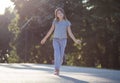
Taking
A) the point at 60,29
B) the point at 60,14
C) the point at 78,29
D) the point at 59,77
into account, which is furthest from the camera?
the point at 78,29

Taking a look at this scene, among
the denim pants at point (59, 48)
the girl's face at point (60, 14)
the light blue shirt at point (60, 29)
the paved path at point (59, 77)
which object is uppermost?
the girl's face at point (60, 14)

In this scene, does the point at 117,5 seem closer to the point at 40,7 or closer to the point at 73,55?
the point at 40,7

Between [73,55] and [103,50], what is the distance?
5.39 m

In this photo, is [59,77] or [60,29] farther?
[60,29]

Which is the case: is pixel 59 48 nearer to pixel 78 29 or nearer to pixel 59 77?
pixel 59 77

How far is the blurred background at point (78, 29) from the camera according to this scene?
39.1 m

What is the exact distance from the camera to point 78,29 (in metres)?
41.9

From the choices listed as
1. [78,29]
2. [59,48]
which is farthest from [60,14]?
[78,29]

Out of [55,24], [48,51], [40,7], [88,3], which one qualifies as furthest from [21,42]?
[55,24]

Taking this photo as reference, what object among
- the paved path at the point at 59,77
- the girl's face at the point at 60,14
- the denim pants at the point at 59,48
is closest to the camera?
the paved path at the point at 59,77

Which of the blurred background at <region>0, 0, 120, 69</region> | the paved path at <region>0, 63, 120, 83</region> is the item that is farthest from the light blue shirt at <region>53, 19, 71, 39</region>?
the blurred background at <region>0, 0, 120, 69</region>

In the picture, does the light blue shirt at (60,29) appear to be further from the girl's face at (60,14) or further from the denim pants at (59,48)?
the girl's face at (60,14)

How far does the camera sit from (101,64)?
45.3 meters

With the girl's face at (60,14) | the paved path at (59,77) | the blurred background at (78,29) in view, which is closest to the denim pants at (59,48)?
→ the paved path at (59,77)
